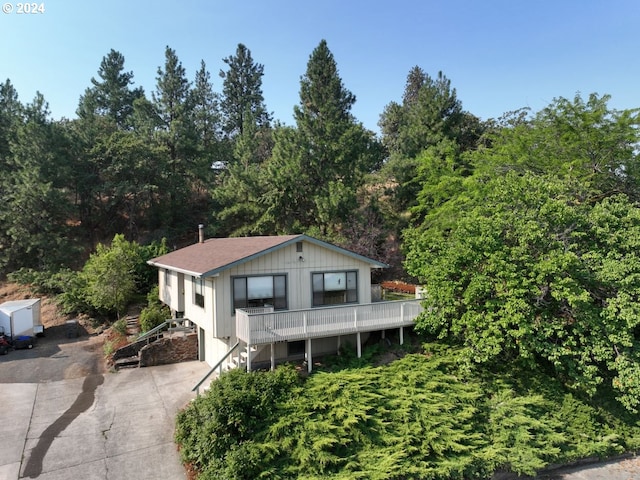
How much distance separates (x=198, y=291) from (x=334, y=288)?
5306 mm

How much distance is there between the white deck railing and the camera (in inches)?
445

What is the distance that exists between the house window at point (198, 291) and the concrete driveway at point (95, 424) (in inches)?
104

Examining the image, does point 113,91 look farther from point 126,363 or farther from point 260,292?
point 260,292

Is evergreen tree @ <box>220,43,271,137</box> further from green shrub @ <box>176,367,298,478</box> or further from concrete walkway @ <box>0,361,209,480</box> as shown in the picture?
green shrub @ <box>176,367,298,478</box>

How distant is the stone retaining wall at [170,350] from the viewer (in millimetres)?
14852

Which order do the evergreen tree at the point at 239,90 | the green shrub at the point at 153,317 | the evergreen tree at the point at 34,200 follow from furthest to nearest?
the evergreen tree at the point at 239,90
the evergreen tree at the point at 34,200
the green shrub at the point at 153,317

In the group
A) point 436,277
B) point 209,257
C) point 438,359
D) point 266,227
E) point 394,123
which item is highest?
point 394,123

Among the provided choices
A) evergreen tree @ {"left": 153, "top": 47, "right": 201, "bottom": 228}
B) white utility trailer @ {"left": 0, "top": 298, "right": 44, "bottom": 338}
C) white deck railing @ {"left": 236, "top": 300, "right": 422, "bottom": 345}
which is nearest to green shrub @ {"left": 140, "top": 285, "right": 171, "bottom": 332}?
white utility trailer @ {"left": 0, "top": 298, "right": 44, "bottom": 338}

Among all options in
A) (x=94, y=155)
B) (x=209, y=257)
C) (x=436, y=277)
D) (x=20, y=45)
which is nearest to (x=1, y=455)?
(x=209, y=257)

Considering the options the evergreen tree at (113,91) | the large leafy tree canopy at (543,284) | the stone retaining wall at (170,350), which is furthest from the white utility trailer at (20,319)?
the evergreen tree at (113,91)

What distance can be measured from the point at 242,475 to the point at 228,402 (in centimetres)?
170

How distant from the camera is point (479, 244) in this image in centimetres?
1262

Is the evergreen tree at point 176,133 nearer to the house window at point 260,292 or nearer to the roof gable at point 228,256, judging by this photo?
Answer: the roof gable at point 228,256

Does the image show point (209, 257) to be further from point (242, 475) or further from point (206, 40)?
point (206, 40)
